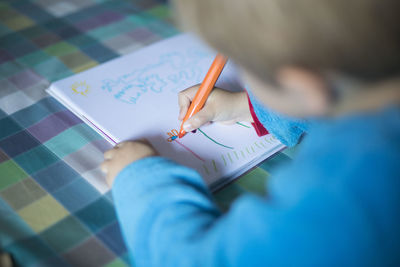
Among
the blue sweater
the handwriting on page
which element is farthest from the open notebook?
the blue sweater

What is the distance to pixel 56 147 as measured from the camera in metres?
0.60

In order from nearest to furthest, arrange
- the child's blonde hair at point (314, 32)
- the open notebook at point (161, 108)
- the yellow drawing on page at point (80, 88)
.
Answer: the child's blonde hair at point (314, 32) < the open notebook at point (161, 108) < the yellow drawing on page at point (80, 88)

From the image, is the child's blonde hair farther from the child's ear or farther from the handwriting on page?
the handwriting on page

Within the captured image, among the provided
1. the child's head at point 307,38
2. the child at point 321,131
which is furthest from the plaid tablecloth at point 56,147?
the child's head at point 307,38

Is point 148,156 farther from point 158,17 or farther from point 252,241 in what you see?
point 158,17

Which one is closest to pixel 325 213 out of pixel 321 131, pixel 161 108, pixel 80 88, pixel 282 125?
pixel 321 131

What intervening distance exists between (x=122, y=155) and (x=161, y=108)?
153 millimetres

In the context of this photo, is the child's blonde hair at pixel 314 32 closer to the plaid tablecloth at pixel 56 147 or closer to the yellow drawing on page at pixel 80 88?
the plaid tablecloth at pixel 56 147

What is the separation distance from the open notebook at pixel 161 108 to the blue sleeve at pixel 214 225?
0.08m

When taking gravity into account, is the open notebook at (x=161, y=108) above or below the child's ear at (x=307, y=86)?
below

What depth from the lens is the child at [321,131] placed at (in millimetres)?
328

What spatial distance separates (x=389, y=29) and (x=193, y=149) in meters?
0.34

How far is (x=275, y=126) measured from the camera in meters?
0.63

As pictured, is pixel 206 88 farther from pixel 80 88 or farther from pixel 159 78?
pixel 80 88
